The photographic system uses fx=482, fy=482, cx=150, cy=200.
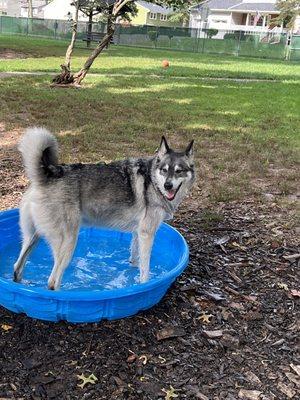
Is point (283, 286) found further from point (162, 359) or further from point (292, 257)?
point (162, 359)

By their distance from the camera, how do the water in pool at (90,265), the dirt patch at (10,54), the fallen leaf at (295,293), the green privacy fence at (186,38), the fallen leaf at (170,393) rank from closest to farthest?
1. the fallen leaf at (170,393)
2. the fallen leaf at (295,293)
3. the water in pool at (90,265)
4. the dirt patch at (10,54)
5. the green privacy fence at (186,38)

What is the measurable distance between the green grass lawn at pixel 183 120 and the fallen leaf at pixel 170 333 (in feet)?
9.52

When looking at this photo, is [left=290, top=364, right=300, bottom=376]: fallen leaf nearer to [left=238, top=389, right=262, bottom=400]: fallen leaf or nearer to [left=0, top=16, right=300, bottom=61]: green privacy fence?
[left=238, top=389, right=262, bottom=400]: fallen leaf

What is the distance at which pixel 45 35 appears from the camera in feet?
151

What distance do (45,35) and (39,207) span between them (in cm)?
4601

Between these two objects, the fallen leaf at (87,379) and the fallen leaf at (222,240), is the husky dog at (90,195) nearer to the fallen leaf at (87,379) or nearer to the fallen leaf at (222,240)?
the fallen leaf at (87,379)

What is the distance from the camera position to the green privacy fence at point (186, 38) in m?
36.9

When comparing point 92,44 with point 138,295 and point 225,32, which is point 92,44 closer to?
point 225,32

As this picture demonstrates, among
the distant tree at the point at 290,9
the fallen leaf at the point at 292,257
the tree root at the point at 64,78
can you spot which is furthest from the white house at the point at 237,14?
the fallen leaf at the point at 292,257

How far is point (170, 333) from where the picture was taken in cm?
373

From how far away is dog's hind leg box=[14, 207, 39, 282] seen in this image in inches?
157

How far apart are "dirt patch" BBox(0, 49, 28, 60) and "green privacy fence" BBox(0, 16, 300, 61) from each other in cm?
1124

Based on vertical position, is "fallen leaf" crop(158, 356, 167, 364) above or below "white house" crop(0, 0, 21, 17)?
below

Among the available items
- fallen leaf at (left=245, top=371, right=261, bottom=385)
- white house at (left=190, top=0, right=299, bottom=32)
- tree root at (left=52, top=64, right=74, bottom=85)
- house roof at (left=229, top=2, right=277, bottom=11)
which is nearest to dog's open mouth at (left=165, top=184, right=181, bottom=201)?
fallen leaf at (left=245, top=371, right=261, bottom=385)
